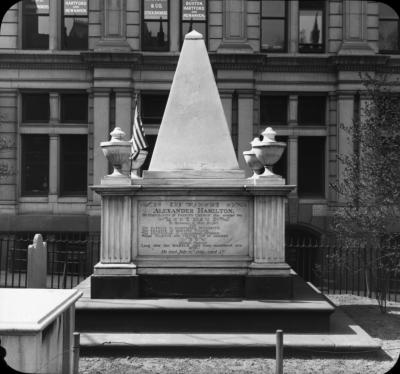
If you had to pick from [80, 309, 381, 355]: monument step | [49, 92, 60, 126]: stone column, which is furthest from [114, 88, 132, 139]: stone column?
[80, 309, 381, 355]: monument step

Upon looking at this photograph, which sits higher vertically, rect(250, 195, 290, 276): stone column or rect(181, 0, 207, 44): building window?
rect(181, 0, 207, 44): building window

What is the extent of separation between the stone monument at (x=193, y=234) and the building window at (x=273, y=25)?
12.0 m

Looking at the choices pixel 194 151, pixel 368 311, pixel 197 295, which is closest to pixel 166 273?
pixel 197 295

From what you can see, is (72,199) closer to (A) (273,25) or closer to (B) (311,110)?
(B) (311,110)

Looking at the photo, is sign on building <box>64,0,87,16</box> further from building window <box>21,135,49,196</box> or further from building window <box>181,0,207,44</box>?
building window <box>21,135,49,196</box>

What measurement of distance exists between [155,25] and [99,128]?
15.2 ft

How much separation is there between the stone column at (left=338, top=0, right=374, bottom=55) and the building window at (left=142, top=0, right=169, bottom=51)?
670 centimetres

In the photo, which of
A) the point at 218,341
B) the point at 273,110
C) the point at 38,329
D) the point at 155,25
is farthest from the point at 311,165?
the point at 38,329

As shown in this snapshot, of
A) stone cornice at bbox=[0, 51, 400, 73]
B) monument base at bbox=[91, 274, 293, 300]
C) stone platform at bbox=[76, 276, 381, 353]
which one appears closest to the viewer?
stone platform at bbox=[76, 276, 381, 353]

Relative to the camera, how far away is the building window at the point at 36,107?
20734 mm

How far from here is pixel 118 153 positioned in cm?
993

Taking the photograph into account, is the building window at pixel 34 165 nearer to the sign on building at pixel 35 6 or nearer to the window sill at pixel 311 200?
the sign on building at pixel 35 6

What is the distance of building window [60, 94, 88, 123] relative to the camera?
20.8 meters

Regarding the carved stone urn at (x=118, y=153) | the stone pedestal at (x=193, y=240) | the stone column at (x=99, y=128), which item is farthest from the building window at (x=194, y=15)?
the stone pedestal at (x=193, y=240)
